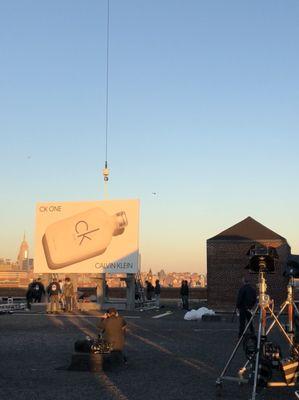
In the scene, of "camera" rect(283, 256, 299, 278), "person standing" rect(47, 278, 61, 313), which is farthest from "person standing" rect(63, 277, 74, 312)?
"camera" rect(283, 256, 299, 278)

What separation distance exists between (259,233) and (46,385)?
1201 inches

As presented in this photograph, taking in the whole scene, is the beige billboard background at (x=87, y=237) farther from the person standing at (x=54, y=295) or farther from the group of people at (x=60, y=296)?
the person standing at (x=54, y=295)

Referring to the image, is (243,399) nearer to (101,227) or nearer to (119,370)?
(119,370)

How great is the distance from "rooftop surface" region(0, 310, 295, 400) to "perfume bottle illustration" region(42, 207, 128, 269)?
43.8ft

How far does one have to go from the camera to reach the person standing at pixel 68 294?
97.9ft

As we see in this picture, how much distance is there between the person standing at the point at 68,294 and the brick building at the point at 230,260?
10357mm

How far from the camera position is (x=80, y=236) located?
3431 centimetres

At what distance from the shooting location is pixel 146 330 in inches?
797

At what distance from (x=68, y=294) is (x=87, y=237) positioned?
4.80 m

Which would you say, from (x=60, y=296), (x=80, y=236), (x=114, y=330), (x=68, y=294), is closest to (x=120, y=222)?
(x=80, y=236)

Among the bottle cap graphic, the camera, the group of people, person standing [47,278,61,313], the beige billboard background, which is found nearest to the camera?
the camera

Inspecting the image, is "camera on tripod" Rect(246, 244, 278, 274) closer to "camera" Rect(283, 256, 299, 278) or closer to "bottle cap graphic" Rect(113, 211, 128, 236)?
"camera" Rect(283, 256, 299, 278)

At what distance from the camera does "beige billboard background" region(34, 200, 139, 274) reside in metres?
33.2

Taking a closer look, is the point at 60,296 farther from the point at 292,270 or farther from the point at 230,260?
the point at 292,270
